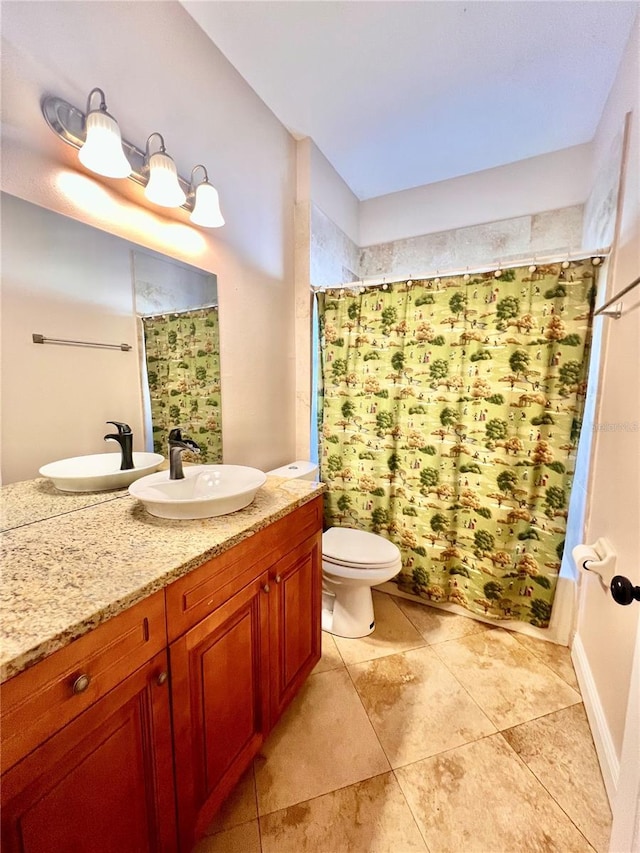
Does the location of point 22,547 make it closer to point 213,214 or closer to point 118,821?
point 118,821

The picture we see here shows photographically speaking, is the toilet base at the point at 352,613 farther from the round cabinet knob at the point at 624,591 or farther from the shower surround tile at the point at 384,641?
the round cabinet knob at the point at 624,591

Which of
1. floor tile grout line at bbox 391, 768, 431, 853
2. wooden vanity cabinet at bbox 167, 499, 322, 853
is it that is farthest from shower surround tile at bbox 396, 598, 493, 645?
wooden vanity cabinet at bbox 167, 499, 322, 853

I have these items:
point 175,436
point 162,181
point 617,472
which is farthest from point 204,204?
point 617,472

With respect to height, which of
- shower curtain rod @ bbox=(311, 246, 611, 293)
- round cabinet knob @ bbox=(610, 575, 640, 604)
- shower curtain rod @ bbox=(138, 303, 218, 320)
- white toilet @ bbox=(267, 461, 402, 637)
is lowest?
white toilet @ bbox=(267, 461, 402, 637)

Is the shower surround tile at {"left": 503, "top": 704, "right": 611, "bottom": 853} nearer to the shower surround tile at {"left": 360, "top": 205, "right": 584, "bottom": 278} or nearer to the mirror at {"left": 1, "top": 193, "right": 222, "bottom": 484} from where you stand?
the mirror at {"left": 1, "top": 193, "right": 222, "bottom": 484}

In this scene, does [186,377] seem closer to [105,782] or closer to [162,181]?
[162,181]

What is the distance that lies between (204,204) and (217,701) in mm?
1686

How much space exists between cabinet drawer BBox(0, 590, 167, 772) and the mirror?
620 millimetres

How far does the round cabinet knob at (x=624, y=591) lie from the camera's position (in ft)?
2.27

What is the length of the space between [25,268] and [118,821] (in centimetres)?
131

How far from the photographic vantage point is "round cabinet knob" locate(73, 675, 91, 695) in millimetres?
557

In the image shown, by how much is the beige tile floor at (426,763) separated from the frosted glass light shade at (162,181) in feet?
6.53

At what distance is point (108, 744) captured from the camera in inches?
24.8

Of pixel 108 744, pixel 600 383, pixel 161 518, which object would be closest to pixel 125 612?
pixel 108 744
